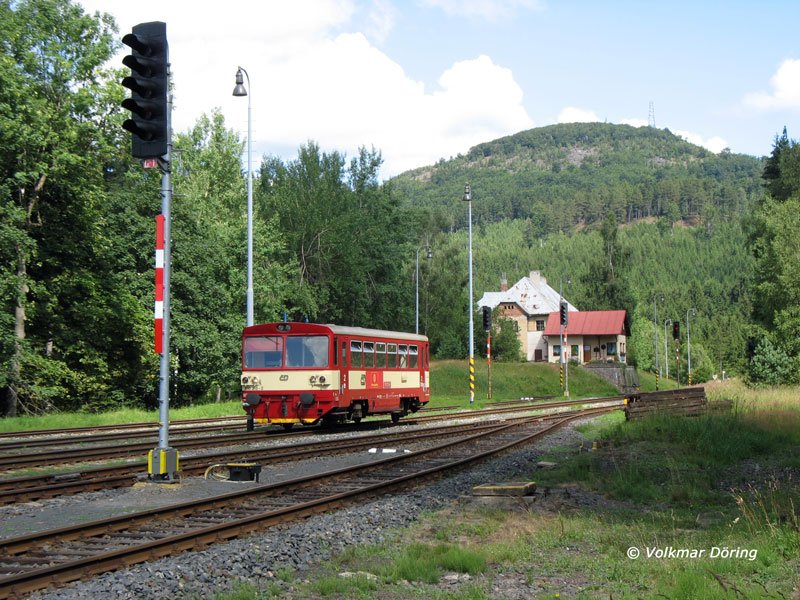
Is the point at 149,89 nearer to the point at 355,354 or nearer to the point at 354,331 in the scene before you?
the point at 354,331

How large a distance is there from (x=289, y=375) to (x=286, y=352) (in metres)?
0.65

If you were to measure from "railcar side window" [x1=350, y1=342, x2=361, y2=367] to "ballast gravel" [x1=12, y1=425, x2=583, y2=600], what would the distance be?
992cm

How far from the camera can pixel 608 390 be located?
64.4m

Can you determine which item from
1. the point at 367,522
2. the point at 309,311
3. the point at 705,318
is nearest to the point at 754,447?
the point at 367,522

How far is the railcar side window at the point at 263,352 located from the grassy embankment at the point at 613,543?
9.84 m

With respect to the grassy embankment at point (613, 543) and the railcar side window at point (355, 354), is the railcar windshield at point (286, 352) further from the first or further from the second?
the grassy embankment at point (613, 543)

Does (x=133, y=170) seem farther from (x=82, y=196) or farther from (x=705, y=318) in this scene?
(x=705, y=318)

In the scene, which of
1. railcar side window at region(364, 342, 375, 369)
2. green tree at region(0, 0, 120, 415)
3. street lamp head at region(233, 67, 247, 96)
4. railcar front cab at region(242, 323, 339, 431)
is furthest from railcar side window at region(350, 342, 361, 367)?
green tree at region(0, 0, 120, 415)

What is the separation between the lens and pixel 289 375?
869 inches

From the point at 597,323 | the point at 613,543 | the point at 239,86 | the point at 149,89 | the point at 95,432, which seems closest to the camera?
the point at 613,543

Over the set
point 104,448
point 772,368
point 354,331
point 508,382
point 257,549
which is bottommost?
point 257,549

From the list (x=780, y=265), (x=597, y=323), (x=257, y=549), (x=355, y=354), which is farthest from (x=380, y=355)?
(x=597, y=323)

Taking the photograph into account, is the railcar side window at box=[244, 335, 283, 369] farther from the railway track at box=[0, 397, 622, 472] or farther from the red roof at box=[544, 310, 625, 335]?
the red roof at box=[544, 310, 625, 335]

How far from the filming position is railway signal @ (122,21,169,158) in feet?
40.6
